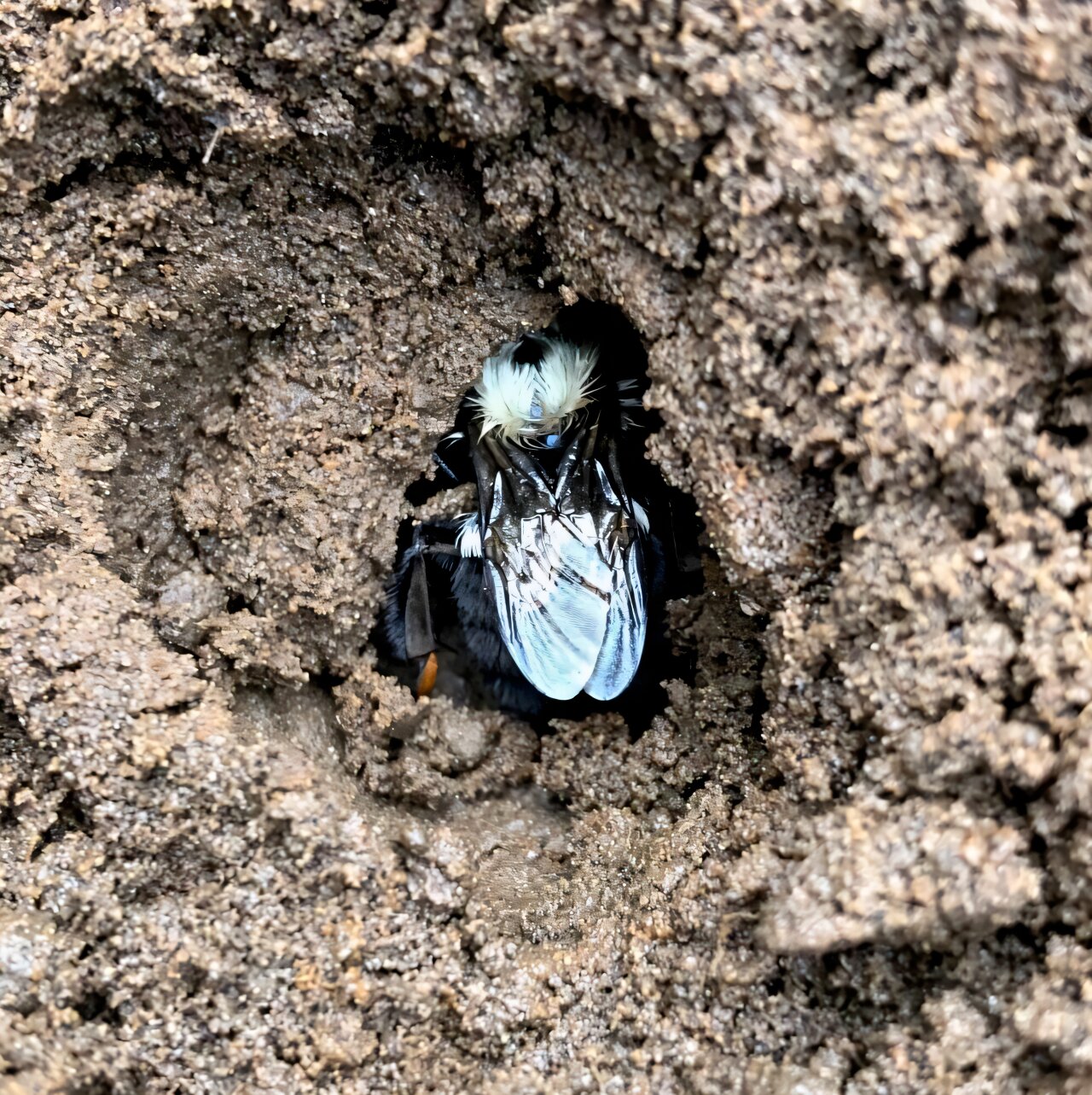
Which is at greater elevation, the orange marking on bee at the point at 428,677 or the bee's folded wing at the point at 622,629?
the bee's folded wing at the point at 622,629

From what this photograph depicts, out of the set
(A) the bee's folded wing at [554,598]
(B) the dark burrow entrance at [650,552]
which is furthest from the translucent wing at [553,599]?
(B) the dark burrow entrance at [650,552]

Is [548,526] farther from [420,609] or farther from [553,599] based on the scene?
[420,609]

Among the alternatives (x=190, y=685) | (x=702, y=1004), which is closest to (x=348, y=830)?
(x=190, y=685)

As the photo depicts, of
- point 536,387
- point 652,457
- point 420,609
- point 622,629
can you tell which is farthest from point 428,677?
point 652,457

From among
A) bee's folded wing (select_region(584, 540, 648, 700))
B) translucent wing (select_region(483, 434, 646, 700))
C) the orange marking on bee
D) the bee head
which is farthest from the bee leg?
bee's folded wing (select_region(584, 540, 648, 700))

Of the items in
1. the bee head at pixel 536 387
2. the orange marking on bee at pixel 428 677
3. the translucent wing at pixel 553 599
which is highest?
the bee head at pixel 536 387

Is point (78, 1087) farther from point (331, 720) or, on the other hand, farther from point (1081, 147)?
point (1081, 147)

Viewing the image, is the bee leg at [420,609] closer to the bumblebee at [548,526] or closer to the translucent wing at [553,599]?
the bumblebee at [548,526]

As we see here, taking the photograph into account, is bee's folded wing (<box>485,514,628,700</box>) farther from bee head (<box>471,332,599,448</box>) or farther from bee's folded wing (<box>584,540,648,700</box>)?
bee head (<box>471,332,599,448</box>)
